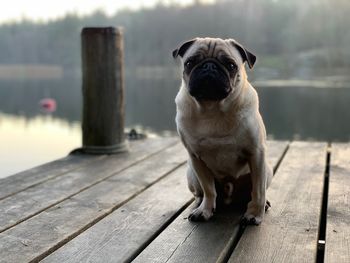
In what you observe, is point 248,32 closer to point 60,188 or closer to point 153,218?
point 60,188

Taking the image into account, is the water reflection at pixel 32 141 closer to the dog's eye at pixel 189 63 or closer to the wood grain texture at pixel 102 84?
the wood grain texture at pixel 102 84

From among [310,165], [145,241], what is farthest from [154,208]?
[310,165]

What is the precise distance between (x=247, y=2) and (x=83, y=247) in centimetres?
4304

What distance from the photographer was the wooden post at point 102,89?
5.49 metres

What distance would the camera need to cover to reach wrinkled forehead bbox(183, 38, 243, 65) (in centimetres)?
306

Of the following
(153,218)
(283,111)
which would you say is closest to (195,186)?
(153,218)

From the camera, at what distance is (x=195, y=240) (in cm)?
290

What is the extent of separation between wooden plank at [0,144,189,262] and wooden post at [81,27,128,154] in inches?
27.4

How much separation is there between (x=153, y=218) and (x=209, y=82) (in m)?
0.98

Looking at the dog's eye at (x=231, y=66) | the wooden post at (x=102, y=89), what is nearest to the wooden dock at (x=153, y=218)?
the wooden post at (x=102, y=89)

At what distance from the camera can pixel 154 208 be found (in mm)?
3555

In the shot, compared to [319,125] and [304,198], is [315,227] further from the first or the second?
[319,125]

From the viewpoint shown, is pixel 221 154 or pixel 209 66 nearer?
pixel 209 66

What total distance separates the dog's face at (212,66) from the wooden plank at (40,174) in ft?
5.86
